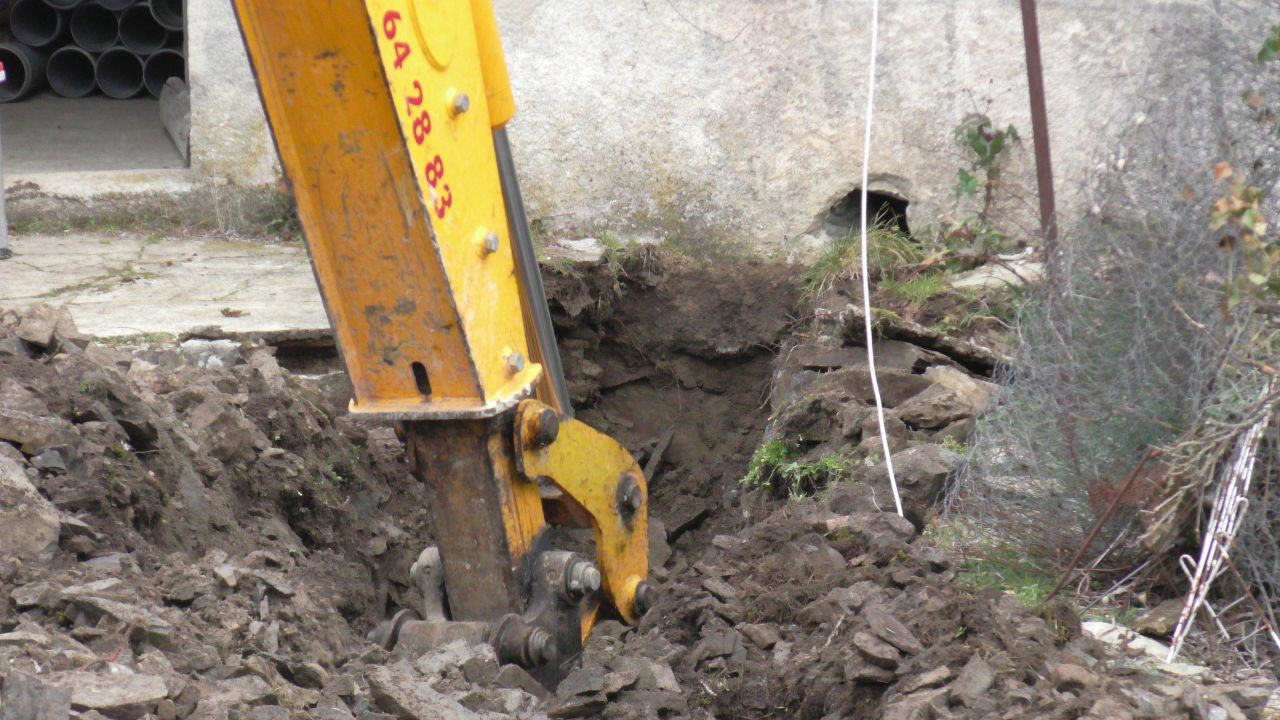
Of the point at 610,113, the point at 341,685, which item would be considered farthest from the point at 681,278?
the point at 341,685

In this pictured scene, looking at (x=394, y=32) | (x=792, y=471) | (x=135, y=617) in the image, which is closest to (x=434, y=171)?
(x=394, y=32)

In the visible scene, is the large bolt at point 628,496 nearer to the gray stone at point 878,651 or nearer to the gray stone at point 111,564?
the gray stone at point 878,651

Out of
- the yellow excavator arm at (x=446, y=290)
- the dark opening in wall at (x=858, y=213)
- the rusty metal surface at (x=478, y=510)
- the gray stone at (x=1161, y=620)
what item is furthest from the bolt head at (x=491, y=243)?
the dark opening in wall at (x=858, y=213)

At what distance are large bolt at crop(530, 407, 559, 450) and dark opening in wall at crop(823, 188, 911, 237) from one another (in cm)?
345

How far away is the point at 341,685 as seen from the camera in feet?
8.30

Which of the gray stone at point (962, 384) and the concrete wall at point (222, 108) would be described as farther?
the concrete wall at point (222, 108)

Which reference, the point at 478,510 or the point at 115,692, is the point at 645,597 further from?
the point at 115,692

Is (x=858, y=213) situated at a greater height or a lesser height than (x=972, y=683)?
lesser

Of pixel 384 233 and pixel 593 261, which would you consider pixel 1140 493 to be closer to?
pixel 384 233

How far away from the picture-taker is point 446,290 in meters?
2.64

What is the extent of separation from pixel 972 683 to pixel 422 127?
160cm

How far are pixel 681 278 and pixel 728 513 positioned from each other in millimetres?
1388

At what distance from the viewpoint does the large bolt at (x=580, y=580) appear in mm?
3098

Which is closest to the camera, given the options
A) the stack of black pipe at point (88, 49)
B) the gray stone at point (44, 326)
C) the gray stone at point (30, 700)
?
the gray stone at point (30, 700)
